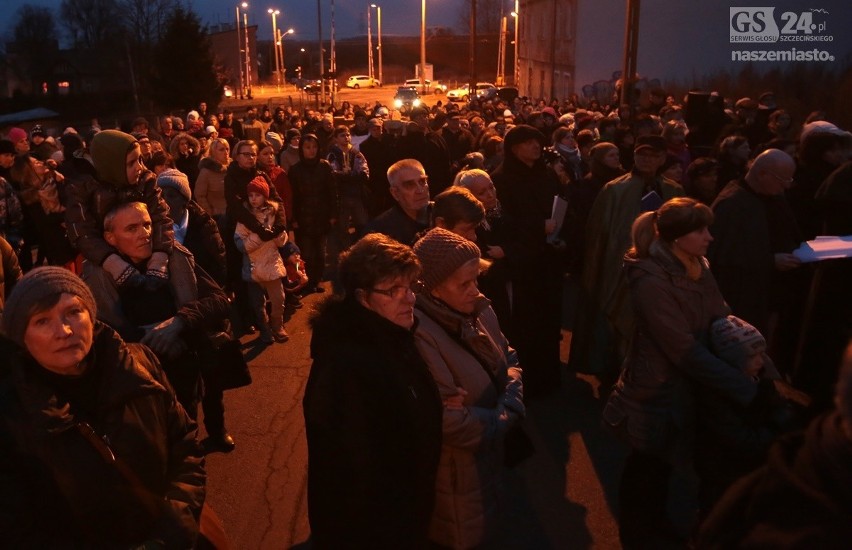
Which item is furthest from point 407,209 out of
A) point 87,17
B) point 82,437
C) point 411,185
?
point 87,17

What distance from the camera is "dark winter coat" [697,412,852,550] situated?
5.16 feet

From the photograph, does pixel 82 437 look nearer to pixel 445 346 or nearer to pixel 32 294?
pixel 32 294

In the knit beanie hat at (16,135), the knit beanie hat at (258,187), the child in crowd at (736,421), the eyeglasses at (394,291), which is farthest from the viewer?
the knit beanie hat at (16,135)

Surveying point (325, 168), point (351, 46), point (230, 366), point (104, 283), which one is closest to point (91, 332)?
point (104, 283)

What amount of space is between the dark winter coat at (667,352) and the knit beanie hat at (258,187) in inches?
166

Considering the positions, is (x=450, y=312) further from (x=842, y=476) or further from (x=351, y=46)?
(x=351, y=46)

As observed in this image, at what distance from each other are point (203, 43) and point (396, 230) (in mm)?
37184

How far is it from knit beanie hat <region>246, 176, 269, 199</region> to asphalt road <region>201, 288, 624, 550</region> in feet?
5.68

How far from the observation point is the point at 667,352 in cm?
377

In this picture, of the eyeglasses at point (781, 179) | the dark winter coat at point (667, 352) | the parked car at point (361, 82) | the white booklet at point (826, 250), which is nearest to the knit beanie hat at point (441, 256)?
the dark winter coat at point (667, 352)

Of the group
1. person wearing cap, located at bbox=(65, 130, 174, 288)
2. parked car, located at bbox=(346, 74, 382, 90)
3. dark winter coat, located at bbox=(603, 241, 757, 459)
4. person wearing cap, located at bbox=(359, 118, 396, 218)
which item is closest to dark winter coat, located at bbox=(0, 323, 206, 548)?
person wearing cap, located at bbox=(65, 130, 174, 288)

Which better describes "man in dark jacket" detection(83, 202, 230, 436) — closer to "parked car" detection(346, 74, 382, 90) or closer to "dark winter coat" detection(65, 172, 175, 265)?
"dark winter coat" detection(65, 172, 175, 265)

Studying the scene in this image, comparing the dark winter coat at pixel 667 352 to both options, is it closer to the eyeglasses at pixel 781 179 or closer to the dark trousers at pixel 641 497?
the dark trousers at pixel 641 497

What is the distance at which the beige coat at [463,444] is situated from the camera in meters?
3.02
